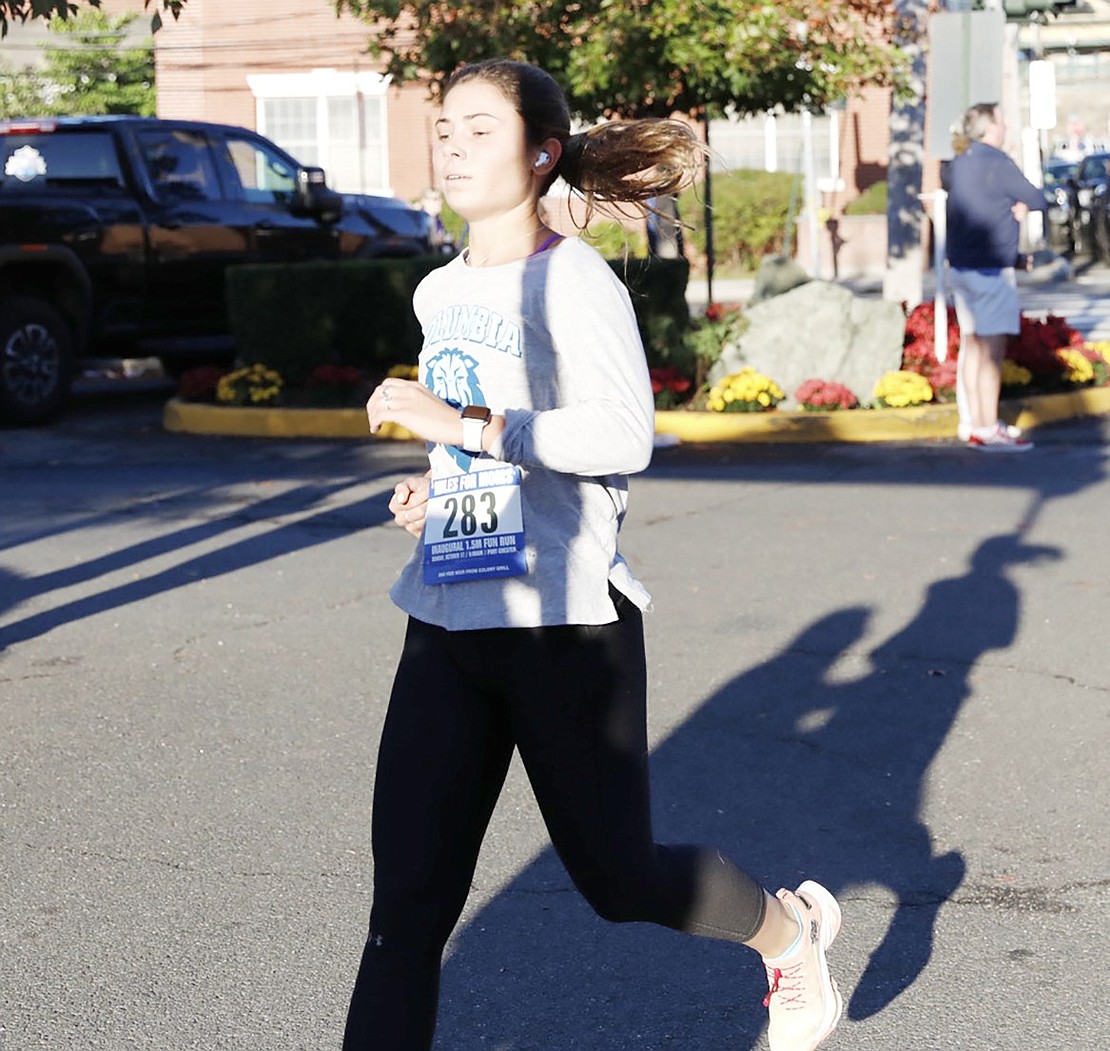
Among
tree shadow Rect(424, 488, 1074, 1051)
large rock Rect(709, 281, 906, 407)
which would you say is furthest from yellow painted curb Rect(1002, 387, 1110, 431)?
tree shadow Rect(424, 488, 1074, 1051)

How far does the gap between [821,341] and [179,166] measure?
5377 millimetres

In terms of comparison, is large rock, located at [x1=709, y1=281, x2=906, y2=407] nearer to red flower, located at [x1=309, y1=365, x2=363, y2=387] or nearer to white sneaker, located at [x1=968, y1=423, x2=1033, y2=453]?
white sneaker, located at [x1=968, y1=423, x2=1033, y2=453]

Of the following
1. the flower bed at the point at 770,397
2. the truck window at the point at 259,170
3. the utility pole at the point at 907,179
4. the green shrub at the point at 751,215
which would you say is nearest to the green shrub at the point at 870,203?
the green shrub at the point at 751,215

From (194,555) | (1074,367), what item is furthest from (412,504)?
(1074,367)

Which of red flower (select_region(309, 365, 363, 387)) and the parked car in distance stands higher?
the parked car in distance

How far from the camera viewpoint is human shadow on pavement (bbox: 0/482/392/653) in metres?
7.59

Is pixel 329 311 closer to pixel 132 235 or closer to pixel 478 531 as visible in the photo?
pixel 132 235

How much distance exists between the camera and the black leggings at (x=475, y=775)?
3.05m

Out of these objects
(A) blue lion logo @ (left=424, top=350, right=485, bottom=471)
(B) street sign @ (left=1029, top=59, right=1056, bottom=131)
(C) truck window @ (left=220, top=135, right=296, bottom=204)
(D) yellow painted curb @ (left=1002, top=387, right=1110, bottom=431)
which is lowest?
(D) yellow painted curb @ (left=1002, top=387, right=1110, bottom=431)

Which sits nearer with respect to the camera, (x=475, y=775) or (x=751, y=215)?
(x=475, y=775)

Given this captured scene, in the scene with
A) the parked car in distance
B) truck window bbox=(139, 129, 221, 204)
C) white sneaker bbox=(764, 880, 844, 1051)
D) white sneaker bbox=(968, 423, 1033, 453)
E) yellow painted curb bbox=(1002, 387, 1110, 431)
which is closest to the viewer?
white sneaker bbox=(764, 880, 844, 1051)

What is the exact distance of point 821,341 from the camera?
1288 centimetres

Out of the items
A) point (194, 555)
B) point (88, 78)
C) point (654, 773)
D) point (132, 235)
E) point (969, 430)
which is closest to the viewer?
point (654, 773)

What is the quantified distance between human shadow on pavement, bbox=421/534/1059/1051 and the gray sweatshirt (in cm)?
108
